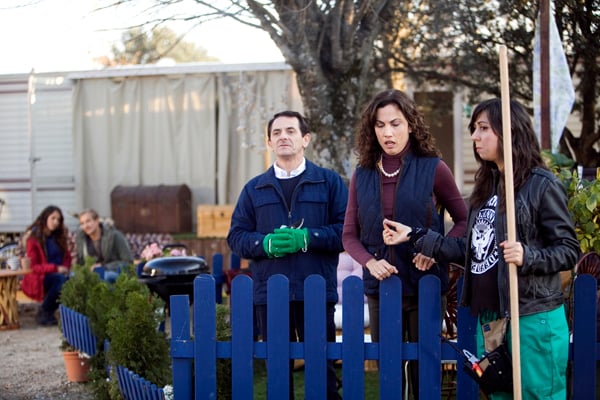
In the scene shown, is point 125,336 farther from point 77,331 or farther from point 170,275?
point 170,275

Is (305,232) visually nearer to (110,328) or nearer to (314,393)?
(314,393)

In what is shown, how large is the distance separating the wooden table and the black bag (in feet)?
25.3

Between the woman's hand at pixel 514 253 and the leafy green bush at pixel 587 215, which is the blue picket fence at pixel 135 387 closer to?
the woman's hand at pixel 514 253

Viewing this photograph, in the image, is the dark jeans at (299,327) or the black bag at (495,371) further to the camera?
the dark jeans at (299,327)

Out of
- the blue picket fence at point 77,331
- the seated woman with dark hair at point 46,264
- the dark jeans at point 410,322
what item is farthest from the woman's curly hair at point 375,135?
the seated woman with dark hair at point 46,264

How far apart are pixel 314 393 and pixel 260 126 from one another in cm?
942

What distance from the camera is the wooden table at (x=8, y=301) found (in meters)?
10.0

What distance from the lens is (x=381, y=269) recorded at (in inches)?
152

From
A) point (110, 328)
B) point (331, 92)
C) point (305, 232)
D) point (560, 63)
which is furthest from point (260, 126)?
point (305, 232)

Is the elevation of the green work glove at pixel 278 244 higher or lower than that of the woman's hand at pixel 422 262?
higher

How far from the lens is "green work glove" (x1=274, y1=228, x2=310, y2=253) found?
14.3 ft

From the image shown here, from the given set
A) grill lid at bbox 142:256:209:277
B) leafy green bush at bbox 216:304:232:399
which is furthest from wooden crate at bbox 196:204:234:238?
leafy green bush at bbox 216:304:232:399

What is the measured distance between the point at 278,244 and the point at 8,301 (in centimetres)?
673

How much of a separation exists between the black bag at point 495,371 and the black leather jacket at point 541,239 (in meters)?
0.17
